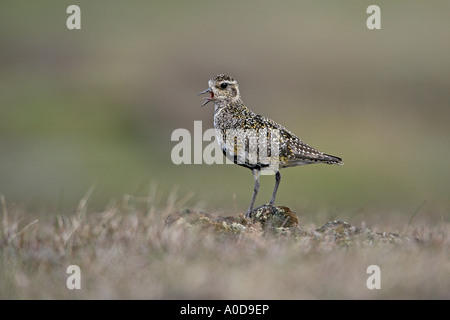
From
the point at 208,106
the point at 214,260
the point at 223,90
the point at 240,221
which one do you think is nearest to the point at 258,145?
the point at 223,90

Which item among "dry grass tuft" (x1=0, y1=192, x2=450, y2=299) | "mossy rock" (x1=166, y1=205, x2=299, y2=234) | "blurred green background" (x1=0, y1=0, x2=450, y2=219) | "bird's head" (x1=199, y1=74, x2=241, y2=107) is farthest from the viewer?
"blurred green background" (x1=0, y1=0, x2=450, y2=219)

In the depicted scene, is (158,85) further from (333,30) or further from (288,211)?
(288,211)

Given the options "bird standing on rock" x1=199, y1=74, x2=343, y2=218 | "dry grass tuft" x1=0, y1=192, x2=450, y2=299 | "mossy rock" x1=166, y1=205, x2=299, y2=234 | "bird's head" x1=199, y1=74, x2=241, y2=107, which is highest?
"bird's head" x1=199, y1=74, x2=241, y2=107

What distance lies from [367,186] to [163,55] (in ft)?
40.2

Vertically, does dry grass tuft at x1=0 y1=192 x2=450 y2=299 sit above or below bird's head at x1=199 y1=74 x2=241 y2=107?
below

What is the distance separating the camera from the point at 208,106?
28656 millimetres

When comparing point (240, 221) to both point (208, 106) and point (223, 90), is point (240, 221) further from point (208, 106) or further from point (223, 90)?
point (208, 106)

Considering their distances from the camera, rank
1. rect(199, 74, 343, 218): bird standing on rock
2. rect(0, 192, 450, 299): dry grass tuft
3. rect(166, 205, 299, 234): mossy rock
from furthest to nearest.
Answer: rect(199, 74, 343, 218): bird standing on rock, rect(166, 205, 299, 234): mossy rock, rect(0, 192, 450, 299): dry grass tuft

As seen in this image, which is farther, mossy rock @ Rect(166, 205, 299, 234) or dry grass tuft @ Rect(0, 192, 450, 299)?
mossy rock @ Rect(166, 205, 299, 234)

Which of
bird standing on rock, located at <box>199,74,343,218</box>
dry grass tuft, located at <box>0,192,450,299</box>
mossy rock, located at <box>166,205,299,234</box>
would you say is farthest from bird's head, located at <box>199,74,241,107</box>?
dry grass tuft, located at <box>0,192,450,299</box>

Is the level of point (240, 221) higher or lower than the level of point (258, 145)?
lower

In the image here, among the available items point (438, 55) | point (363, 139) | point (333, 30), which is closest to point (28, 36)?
point (333, 30)

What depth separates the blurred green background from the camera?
22.1 m

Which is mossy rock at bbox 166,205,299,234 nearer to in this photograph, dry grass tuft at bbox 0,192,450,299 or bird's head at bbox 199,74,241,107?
dry grass tuft at bbox 0,192,450,299
